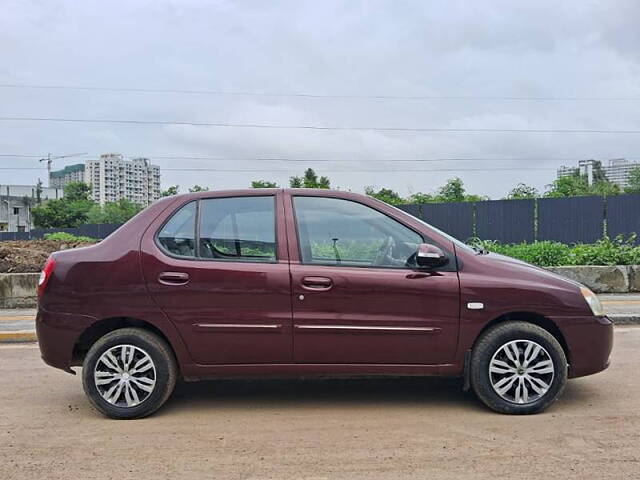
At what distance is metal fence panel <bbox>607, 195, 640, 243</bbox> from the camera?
1692 centimetres

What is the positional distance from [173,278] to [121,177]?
112 metres

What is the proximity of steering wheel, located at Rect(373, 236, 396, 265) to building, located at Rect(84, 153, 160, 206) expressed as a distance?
105555mm

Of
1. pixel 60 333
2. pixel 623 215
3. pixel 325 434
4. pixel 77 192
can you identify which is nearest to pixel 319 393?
pixel 325 434

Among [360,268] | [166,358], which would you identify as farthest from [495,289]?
[166,358]

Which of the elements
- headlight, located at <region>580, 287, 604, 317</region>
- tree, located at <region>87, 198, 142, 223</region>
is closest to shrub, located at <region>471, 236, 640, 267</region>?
headlight, located at <region>580, 287, 604, 317</region>

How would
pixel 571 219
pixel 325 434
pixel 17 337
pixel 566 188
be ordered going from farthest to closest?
pixel 566 188 < pixel 571 219 < pixel 17 337 < pixel 325 434

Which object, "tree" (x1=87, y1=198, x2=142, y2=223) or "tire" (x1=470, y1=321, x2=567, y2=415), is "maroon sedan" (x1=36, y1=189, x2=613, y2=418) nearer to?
"tire" (x1=470, y1=321, x2=567, y2=415)

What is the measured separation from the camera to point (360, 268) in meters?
4.49

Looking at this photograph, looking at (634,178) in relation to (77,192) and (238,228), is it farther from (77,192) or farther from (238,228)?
(77,192)

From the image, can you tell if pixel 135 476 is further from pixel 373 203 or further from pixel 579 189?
pixel 579 189

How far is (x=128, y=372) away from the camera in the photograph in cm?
446

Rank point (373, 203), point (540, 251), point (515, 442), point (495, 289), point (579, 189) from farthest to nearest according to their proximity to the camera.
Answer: point (579, 189) → point (540, 251) → point (373, 203) → point (495, 289) → point (515, 442)

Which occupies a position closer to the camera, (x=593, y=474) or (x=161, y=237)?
(x=593, y=474)

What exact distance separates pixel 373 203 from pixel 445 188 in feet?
80.9
